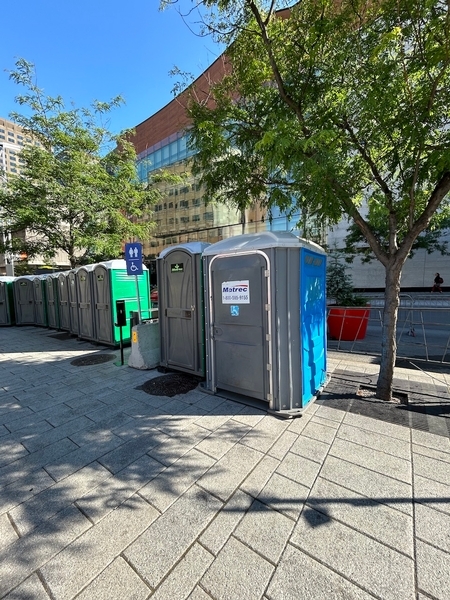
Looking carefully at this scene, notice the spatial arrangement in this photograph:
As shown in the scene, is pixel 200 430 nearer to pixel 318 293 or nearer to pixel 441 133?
pixel 318 293

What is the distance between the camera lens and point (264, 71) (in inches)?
154

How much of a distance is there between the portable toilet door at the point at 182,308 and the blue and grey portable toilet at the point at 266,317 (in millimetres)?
494

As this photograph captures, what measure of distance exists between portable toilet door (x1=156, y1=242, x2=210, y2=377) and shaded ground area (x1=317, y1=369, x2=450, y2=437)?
7.47 feet

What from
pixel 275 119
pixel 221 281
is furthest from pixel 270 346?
pixel 275 119

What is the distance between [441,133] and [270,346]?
3.35 m

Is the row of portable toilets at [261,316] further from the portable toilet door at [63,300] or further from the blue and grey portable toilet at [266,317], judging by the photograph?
the portable toilet door at [63,300]

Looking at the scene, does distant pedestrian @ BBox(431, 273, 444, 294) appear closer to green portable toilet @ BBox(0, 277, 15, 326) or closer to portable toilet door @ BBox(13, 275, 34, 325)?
portable toilet door @ BBox(13, 275, 34, 325)

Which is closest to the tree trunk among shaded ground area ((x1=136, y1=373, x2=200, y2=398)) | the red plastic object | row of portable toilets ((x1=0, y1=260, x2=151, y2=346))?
shaded ground area ((x1=136, y1=373, x2=200, y2=398))

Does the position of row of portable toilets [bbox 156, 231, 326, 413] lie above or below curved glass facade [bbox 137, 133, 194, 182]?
below

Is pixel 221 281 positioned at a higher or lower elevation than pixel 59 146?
lower

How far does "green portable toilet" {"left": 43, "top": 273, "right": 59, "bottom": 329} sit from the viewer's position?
9.94m

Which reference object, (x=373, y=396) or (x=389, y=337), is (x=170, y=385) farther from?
(x=389, y=337)

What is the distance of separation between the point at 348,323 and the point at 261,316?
17.4ft

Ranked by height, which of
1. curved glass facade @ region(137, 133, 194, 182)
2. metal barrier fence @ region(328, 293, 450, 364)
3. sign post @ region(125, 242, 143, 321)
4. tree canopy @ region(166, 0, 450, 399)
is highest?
Result: curved glass facade @ region(137, 133, 194, 182)
